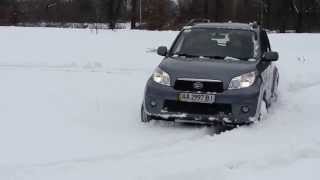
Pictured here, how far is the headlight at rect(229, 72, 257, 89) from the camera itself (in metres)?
10.1

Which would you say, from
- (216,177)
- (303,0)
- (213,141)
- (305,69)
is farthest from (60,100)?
(303,0)

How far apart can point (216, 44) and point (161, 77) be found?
1.58 metres

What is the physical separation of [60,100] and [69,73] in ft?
16.3

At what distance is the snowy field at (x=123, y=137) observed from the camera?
7543 mm

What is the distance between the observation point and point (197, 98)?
9961mm

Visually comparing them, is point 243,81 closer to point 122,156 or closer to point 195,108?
point 195,108

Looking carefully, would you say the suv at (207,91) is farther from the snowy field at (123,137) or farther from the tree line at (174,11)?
the tree line at (174,11)

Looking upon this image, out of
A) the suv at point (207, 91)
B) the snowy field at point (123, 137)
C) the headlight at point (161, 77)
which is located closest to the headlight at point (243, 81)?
the suv at point (207, 91)

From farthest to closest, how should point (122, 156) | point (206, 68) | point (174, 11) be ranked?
point (174, 11) → point (206, 68) → point (122, 156)

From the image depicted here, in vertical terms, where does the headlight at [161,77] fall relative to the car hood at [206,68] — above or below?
below

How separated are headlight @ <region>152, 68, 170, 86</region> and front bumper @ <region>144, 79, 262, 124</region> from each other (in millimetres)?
87

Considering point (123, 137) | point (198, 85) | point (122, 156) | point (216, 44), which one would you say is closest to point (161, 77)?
Result: point (198, 85)

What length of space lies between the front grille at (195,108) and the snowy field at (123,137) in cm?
30

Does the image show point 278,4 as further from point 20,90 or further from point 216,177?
point 216,177
